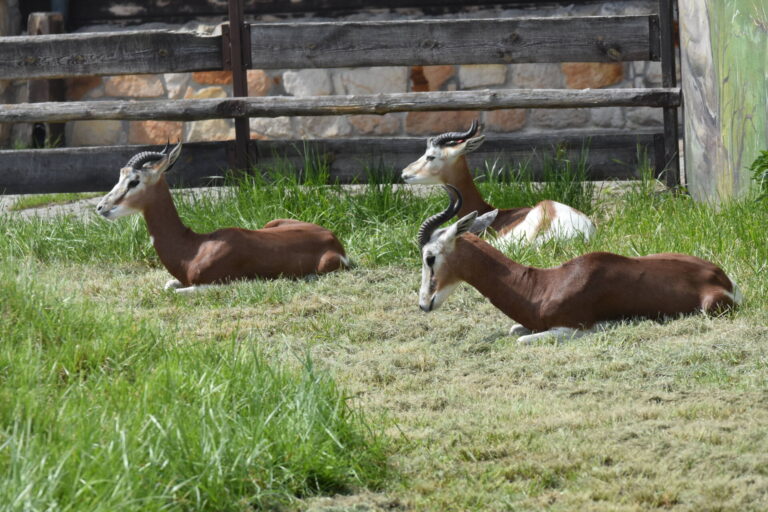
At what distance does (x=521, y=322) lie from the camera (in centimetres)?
655

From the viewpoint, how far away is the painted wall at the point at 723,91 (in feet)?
28.1

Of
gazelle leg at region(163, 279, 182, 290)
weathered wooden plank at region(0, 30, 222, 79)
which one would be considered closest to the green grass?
weathered wooden plank at region(0, 30, 222, 79)

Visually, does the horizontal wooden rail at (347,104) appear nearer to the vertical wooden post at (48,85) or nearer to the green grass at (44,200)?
the green grass at (44,200)

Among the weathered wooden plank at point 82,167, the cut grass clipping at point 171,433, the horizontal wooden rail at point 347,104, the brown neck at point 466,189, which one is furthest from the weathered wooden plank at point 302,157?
the cut grass clipping at point 171,433

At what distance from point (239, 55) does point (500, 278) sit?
4.61 m

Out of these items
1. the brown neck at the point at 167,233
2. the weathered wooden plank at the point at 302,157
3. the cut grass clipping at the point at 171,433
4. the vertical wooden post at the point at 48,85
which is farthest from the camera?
the vertical wooden post at the point at 48,85

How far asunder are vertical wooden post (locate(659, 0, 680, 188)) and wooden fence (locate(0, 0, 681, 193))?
1 centimetres

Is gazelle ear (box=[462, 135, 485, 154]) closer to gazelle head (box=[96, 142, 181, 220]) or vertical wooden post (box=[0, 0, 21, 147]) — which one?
gazelle head (box=[96, 142, 181, 220])

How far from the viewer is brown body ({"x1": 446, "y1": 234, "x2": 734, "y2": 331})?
21.0 feet

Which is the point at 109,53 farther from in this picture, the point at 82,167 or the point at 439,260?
the point at 439,260

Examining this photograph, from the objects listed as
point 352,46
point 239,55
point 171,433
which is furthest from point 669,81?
point 171,433

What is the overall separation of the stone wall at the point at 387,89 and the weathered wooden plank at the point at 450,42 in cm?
205

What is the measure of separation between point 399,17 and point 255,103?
10.5 feet

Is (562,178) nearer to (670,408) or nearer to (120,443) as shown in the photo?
(670,408)
